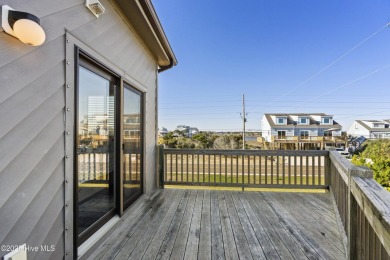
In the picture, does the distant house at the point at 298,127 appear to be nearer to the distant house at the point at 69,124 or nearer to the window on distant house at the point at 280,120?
the window on distant house at the point at 280,120

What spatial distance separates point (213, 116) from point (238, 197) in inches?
1013

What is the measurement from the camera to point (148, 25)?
9.05ft

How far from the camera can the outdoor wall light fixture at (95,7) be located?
1.78m

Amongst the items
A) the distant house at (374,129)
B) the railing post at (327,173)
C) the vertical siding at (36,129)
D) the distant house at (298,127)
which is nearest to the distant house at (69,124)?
the vertical siding at (36,129)

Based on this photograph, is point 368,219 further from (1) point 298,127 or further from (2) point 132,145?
(1) point 298,127

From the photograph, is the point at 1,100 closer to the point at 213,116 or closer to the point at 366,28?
the point at 366,28

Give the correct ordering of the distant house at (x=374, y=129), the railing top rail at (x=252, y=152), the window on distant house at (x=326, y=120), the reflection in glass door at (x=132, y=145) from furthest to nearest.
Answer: the distant house at (x=374, y=129) → the window on distant house at (x=326, y=120) → the railing top rail at (x=252, y=152) → the reflection in glass door at (x=132, y=145)

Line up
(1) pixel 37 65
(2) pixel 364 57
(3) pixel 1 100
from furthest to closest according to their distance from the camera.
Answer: (2) pixel 364 57 → (1) pixel 37 65 → (3) pixel 1 100

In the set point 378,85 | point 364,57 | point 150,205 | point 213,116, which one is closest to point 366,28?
point 364,57

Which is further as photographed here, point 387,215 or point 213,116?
Answer: point 213,116

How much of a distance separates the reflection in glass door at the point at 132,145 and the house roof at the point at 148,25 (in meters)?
0.89

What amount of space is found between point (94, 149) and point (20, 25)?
51.5 inches

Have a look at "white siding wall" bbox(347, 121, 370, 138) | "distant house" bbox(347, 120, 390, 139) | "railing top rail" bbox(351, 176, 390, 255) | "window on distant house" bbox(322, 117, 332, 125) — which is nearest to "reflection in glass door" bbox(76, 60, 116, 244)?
"railing top rail" bbox(351, 176, 390, 255)

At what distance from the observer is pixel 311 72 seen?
1831 cm
